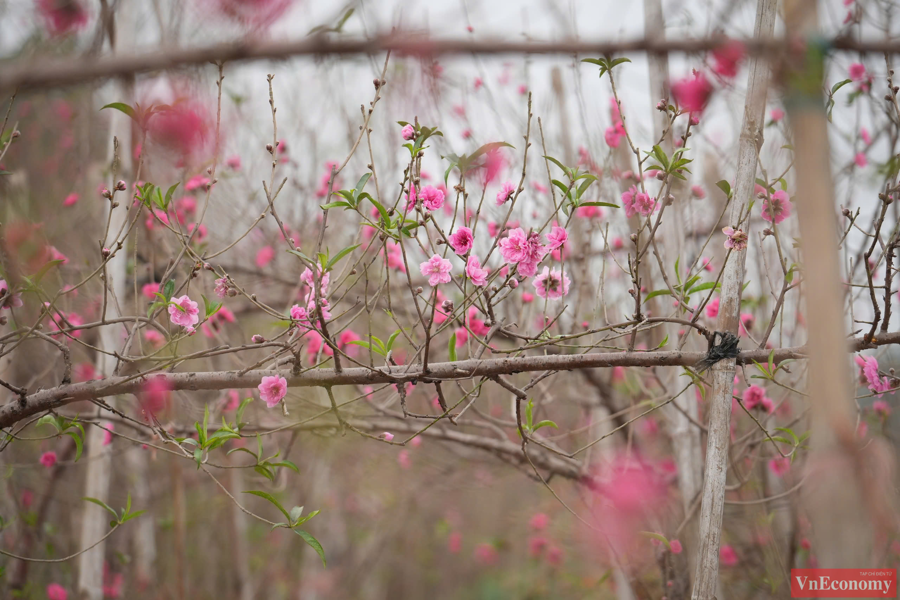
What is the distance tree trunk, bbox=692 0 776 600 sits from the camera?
4.28 ft

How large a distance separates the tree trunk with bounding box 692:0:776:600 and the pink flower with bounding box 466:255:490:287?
58 centimetres

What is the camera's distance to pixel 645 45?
28.2 inches

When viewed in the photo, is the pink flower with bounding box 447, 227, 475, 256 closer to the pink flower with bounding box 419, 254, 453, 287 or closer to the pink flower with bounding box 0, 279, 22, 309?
the pink flower with bounding box 419, 254, 453, 287

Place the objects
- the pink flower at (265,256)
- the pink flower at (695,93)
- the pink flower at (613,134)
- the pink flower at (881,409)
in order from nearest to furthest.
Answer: the pink flower at (695,93)
the pink flower at (613,134)
the pink flower at (881,409)
the pink flower at (265,256)

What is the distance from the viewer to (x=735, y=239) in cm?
136

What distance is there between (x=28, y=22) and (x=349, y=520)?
654 centimetres

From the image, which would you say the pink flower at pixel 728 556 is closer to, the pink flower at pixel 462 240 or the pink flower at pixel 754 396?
the pink flower at pixel 754 396

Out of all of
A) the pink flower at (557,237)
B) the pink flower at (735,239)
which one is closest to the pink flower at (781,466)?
the pink flower at (735,239)

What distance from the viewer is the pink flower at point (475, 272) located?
145 cm

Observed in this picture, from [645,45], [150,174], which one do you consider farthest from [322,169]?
[645,45]

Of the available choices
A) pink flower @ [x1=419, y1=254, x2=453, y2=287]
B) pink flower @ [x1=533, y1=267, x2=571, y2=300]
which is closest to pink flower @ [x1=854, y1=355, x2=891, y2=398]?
pink flower @ [x1=533, y1=267, x2=571, y2=300]

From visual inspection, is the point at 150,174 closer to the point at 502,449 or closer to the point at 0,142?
the point at 0,142

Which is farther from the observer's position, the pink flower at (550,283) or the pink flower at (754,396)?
the pink flower at (754,396)

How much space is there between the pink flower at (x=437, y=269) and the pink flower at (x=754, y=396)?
4.20 feet
